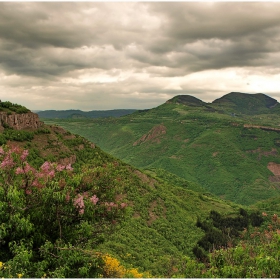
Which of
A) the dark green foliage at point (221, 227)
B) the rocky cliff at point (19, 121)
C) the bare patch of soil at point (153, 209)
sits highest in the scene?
the rocky cliff at point (19, 121)

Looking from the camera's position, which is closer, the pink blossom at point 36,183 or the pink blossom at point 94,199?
the pink blossom at point 36,183

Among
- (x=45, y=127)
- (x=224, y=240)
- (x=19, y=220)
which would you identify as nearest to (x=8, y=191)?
(x=19, y=220)

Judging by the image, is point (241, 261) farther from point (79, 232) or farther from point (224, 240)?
point (224, 240)

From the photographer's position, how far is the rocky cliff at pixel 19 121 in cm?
5741

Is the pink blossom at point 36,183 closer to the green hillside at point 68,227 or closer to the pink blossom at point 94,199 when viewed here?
the green hillside at point 68,227

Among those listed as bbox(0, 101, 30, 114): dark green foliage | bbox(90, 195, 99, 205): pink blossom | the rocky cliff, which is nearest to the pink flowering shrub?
bbox(90, 195, 99, 205): pink blossom

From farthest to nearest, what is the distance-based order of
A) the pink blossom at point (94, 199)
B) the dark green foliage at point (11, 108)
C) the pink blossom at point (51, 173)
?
the dark green foliage at point (11, 108)
the pink blossom at point (94, 199)
the pink blossom at point (51, 173)

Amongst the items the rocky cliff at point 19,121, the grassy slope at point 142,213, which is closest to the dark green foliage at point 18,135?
the grassy slope at point 142,213

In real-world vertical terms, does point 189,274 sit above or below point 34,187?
below

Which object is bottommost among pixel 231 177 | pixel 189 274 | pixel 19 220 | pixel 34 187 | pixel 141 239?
pixel 231 177

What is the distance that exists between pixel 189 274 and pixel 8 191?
1401cm

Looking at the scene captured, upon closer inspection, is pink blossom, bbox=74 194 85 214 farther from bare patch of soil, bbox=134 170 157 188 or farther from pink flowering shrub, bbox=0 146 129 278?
bare patch of soil, bbox=134 170 157 188

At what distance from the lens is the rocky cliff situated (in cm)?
5741

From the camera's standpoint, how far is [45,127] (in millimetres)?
66312
